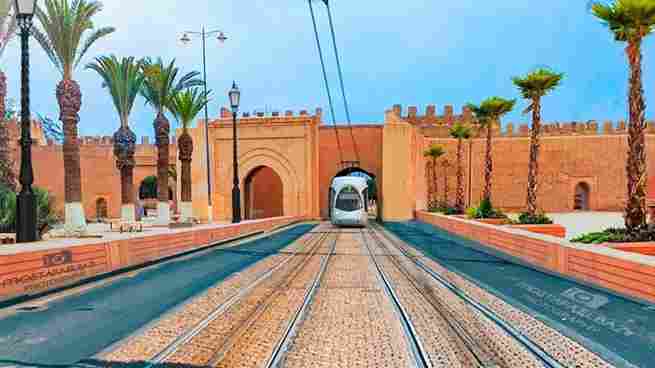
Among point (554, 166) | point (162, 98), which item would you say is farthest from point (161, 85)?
point (554, 166)

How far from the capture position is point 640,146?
10.0 meters

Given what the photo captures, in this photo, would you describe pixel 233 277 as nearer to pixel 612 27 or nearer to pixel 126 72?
pixel 612 27

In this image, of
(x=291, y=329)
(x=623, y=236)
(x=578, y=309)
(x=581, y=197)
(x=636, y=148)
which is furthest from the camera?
(x=581, y=197)

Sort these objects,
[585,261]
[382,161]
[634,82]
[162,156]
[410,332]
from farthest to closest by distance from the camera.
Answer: [382,161], [162,156], [634,82], [585,261], [410,332]

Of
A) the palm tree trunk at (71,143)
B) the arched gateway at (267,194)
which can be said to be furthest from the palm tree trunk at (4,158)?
the arched gateway at (267,194)

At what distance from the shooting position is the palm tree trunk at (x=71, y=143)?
1748 centimetres

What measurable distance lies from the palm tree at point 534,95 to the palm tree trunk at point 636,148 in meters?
5.52

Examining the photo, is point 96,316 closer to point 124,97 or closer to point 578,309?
point 578,309

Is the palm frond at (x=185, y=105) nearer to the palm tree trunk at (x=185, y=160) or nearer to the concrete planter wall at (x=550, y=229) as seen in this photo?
the palm tree trunk at (x=185, y=160)

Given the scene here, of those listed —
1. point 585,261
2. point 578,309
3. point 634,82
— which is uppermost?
point 634,82

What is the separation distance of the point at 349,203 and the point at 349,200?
175 millimetres

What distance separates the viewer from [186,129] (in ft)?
92.5

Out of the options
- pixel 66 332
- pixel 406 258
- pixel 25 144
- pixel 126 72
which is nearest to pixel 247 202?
pixel 126 72

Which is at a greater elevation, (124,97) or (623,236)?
(124,97)
